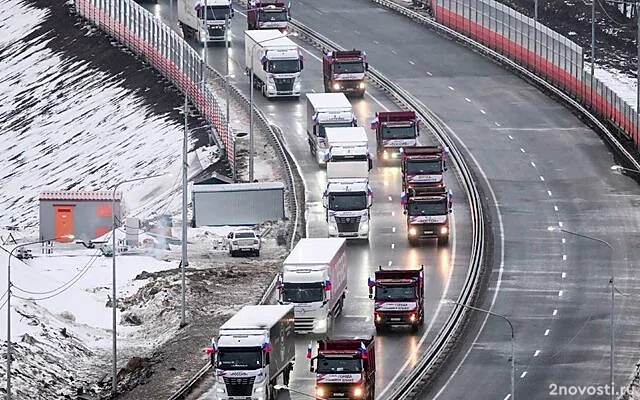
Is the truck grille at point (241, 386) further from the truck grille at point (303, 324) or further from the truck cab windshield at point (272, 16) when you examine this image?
the truck cab windshield at point (272, 16)

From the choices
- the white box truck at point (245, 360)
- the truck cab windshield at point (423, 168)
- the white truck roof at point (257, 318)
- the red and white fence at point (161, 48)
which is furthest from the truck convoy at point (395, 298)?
the red and white fence at point (161, 48)

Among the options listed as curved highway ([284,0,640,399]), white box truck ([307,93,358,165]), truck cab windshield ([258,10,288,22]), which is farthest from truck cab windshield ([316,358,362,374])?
truck cab windshield ([258,10,288,22])

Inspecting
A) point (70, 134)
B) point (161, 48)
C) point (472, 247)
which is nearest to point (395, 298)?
point (472, 247)

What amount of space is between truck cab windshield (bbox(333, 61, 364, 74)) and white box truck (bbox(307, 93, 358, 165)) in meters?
12.6

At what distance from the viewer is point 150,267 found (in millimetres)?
109062

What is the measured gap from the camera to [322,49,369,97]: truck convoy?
140 m

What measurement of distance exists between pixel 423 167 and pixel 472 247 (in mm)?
10138

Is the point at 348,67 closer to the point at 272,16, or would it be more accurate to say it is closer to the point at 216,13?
the point at 272,16

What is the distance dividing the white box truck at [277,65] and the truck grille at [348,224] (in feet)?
108

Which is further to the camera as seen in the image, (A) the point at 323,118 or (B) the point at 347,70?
(B) the point at 347,70

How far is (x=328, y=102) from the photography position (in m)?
127

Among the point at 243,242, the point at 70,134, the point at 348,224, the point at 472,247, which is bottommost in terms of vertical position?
the point at 70,134

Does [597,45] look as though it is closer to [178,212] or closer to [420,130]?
[420,130]

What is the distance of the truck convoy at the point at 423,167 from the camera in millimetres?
114375
